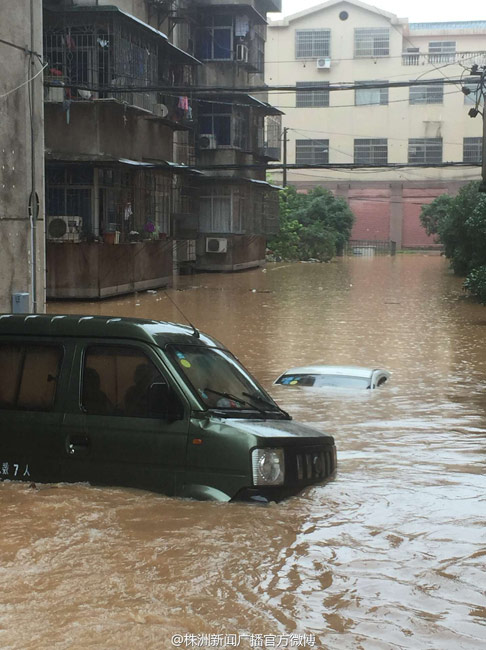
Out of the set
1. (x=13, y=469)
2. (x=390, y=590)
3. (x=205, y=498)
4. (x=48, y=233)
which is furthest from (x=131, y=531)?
(x=48, y=233)

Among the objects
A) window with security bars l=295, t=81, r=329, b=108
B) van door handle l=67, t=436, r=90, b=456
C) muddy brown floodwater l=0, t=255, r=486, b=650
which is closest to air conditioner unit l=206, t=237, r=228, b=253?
window with security bars l=295, t=81, r=329, b=108

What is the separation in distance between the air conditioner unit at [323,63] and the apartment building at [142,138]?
2749 cm

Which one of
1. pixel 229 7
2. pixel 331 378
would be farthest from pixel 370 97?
pixel 331 378

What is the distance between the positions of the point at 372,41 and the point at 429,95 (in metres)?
5.74

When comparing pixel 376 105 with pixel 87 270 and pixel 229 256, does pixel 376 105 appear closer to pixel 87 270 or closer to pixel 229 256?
pixel 229 256

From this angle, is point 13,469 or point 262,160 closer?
point 13,469

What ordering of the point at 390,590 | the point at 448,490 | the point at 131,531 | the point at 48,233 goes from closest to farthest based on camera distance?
the point at 390,590 → the point at 131,531 → the point at 448,490 → the point at 48,233

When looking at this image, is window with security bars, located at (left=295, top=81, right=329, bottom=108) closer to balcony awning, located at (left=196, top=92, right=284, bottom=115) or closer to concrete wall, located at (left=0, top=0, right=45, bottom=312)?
balcony awning, located at (left=196, top=92, right=284, bottom=115)

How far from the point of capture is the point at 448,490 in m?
8.86

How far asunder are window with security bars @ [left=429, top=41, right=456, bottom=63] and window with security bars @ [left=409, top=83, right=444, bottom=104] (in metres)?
2.33

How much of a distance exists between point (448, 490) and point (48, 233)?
74.3 feet

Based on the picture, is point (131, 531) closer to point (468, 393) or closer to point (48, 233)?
point (468, 393)

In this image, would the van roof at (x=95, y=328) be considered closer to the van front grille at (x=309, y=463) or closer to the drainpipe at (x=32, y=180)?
the van front grille at (x=309, y=463)

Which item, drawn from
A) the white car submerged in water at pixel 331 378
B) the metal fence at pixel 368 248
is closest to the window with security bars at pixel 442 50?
the metal fence at pixel 368 248
